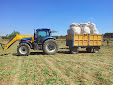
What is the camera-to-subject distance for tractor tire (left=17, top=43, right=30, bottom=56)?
9.05 metres

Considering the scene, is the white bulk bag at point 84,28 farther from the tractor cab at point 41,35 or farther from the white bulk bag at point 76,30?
the tractor cab at point 41,35

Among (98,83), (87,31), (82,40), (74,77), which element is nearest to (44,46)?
(82,40)

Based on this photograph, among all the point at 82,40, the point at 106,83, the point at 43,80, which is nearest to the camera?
the point at 106,83

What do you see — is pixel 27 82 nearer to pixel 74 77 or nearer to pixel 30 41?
pixel 74 77

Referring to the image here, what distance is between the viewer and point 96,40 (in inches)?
421

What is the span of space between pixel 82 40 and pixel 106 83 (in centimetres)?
698

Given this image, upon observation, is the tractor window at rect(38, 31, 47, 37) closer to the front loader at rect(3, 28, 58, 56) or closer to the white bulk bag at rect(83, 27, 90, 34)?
the front loader at rect(3, 28, 58, 56)

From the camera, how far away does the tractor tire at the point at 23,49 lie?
9.05 meters

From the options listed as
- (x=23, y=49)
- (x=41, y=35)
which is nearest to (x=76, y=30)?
(x=41, y=35)

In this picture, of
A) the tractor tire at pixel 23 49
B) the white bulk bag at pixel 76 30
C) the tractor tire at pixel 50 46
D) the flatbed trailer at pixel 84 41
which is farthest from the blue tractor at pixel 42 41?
the white bulk bag at pixel 76 30

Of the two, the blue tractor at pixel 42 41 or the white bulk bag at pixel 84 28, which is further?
the white bulk bag at pixel 84 28

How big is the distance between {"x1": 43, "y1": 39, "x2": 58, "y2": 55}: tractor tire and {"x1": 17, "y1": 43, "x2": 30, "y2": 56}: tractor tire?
1404 mm

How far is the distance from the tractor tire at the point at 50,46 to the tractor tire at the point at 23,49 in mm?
1404

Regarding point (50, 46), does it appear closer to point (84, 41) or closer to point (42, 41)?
point (42, 41)
